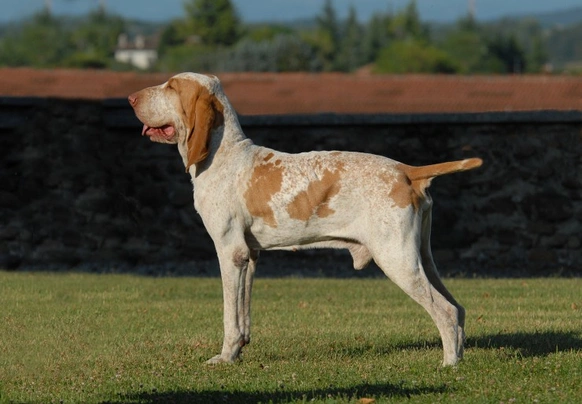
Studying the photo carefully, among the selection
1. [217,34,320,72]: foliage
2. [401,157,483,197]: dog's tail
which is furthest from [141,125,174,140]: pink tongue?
[217,34,320,72]: foliage

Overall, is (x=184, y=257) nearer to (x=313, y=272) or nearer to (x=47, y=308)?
(x=313, y=272)

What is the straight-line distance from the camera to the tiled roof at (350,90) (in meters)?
35.6

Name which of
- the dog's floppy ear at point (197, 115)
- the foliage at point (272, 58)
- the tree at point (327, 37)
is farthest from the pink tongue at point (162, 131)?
the tree at point (327, 37)

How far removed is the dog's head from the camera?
8227 mm

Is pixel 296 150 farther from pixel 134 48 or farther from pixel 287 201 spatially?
pixel 134 48

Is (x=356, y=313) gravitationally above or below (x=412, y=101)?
above

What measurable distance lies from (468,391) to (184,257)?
8.54m

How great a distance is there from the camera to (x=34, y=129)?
15586 millimetres

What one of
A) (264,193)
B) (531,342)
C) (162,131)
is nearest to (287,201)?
(264,193)

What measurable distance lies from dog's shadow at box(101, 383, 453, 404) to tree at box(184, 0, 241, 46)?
3472 inches

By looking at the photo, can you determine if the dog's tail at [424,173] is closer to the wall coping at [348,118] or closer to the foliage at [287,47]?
the wall coping at [348,118]

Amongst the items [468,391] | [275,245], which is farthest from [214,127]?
[468,391]

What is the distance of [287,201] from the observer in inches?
320

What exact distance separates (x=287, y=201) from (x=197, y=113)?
0.85 meters
